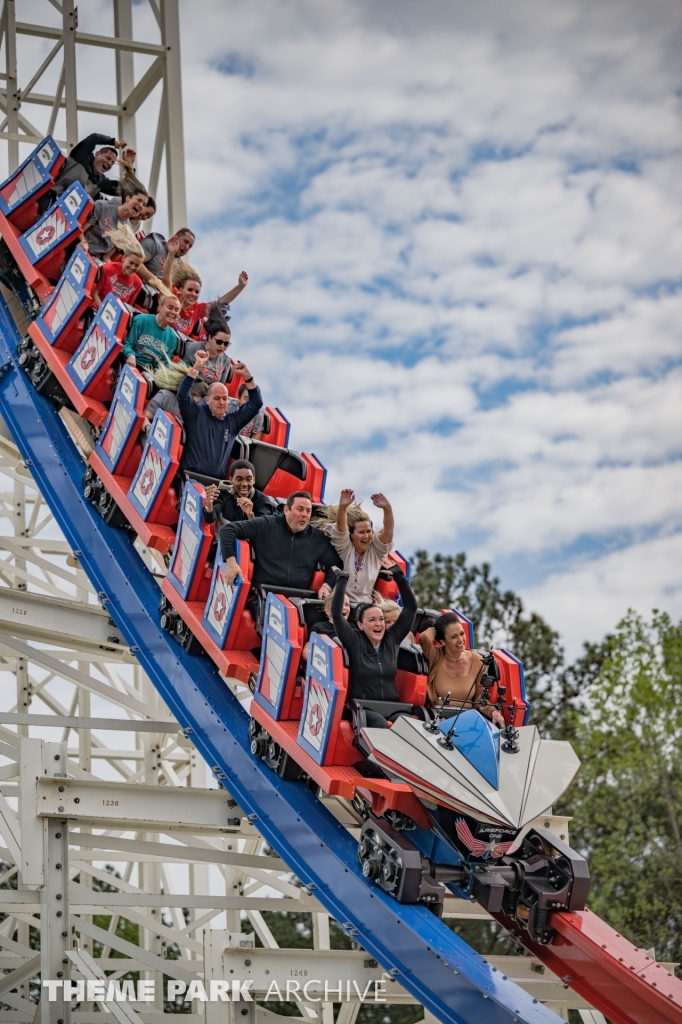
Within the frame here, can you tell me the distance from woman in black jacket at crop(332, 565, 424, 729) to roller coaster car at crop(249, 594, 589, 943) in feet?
0.28

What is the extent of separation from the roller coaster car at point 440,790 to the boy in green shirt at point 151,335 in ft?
7.99

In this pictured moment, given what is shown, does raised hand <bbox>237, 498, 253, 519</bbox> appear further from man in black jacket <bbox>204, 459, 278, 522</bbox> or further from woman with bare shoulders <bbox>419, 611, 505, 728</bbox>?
woman with bare shoulders <bbox>419, 611, 505, 728</bbox>

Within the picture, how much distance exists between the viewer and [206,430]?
6.70 m

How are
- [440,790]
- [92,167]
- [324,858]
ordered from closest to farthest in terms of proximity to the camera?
1. [440,790]
2. [324,858]
3. [92,167]

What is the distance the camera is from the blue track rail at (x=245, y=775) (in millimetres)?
4559

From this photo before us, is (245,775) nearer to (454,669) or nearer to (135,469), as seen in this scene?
(454,669)

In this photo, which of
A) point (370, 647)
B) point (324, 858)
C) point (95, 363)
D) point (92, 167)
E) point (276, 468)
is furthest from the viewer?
point (92, 167)

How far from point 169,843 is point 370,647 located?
1869mm

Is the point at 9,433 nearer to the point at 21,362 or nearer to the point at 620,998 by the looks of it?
the point at 21,362

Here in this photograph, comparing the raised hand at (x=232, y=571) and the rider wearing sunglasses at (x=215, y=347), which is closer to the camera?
the raised hand at (x=232, y=571)

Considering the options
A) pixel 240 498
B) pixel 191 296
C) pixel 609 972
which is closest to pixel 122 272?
pixel 191 296

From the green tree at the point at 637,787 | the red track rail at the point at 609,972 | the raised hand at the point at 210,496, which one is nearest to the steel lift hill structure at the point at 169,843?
the red track rail at the point at 609,972

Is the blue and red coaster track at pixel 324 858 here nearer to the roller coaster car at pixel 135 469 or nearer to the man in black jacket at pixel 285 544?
the roller coaster car at pixel 135 469

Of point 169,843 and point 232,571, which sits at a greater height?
point 232,571
